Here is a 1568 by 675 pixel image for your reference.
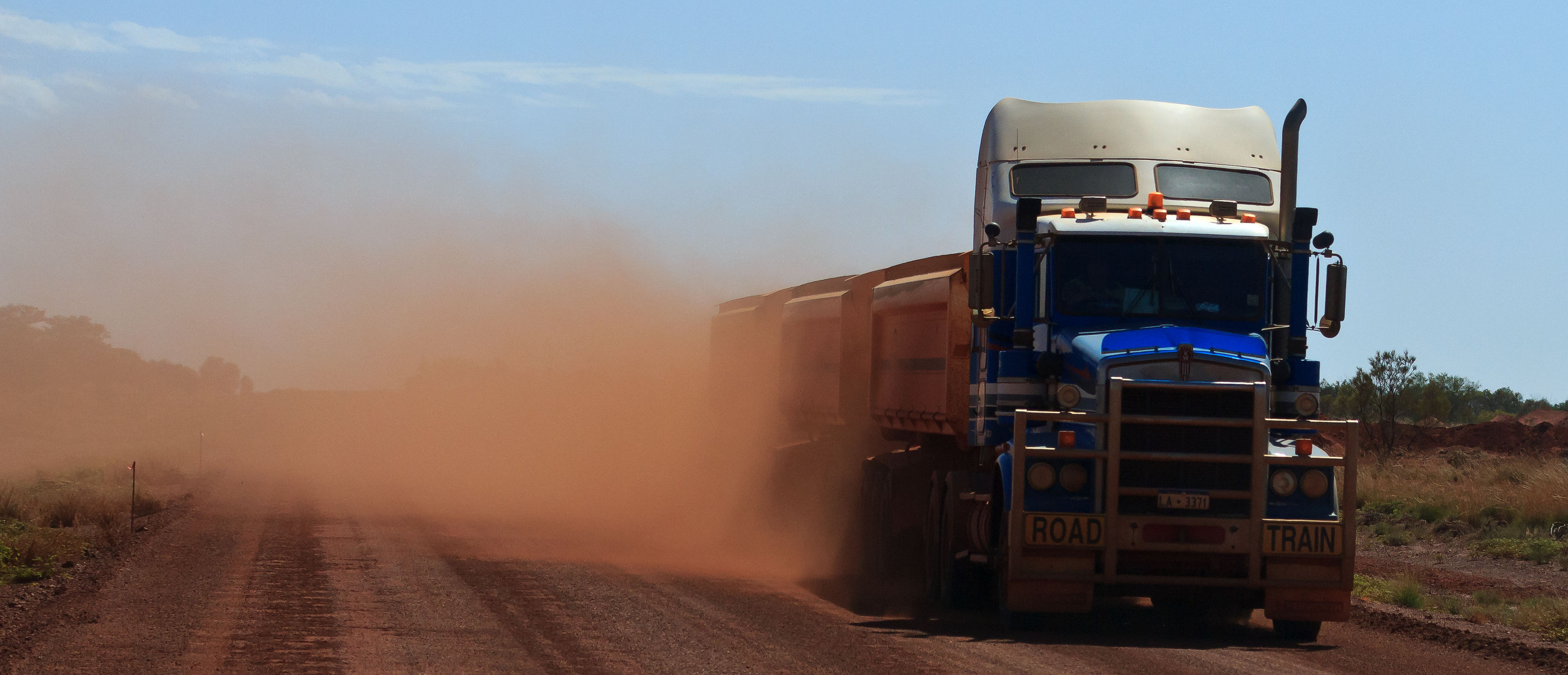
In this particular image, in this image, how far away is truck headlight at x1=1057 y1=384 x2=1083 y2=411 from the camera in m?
12.6

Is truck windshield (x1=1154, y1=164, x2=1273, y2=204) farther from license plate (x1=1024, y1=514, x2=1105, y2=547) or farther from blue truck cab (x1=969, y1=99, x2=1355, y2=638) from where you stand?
license plate (x1=1024, y1=514, x2=1105, y2=547)

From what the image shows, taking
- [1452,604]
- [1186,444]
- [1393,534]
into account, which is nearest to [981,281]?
[1186,444]

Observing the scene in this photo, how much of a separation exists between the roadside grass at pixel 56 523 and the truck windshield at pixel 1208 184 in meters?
12.4

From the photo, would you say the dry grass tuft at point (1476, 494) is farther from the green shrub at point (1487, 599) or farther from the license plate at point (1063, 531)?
the license plate at point (1063, 531)

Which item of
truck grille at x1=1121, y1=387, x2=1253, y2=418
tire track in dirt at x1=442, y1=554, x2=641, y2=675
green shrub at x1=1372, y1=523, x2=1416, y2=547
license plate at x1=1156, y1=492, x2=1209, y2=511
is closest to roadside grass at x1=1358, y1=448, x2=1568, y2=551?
green shrub at x1=1372, y1=523, x2=1416, y2=547

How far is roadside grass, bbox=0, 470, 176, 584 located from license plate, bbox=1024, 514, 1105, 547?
10.4 metres

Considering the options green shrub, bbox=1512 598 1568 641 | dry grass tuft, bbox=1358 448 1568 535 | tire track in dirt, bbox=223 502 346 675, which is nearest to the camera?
tire track in dirt, bbox=223 502 346 675

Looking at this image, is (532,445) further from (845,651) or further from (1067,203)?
(845,651)

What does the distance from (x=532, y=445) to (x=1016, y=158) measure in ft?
95.3

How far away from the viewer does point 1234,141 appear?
16.6 m

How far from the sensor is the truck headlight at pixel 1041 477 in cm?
1258

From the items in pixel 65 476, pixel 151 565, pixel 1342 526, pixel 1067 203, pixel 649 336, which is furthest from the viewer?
pixel 65 476

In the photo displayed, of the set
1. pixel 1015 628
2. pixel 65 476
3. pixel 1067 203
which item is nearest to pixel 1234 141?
pixel 1067 203

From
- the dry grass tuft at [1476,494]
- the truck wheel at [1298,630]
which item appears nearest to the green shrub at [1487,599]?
the truck wheel at [1298,630]
